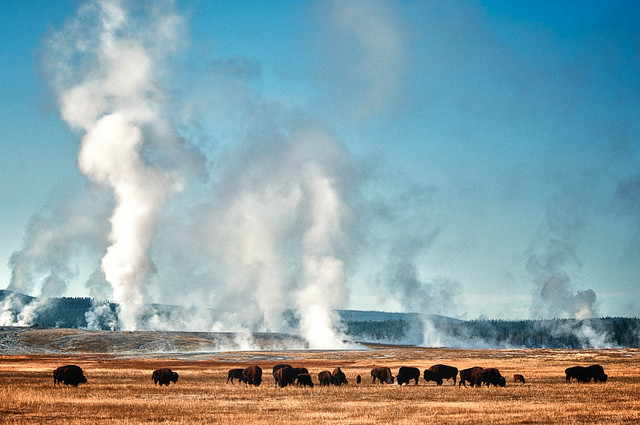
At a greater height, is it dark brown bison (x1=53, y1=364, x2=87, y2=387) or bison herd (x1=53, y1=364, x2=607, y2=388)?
dark brown bison (x1=53, y1=364, x2=87, y2=387)

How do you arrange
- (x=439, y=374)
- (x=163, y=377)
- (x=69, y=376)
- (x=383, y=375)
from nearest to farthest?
(x=69, y=376)
(x=163, y=377)
(x=439, y=374)
(x=383, y=375)

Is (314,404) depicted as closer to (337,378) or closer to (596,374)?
(337,378)

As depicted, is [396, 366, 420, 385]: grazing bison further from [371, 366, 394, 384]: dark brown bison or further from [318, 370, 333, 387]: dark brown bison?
[318, 370, 333, 387]: dark brown bison

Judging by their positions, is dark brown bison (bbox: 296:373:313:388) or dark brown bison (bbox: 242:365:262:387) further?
dark brown bison (bbox: 242:365:262:387)

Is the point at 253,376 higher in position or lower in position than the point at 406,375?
higher

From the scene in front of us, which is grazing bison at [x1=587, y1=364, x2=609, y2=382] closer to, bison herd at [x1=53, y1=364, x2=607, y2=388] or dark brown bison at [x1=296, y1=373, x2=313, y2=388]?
bison herd at [x1=53, y1=364, x2=607, y2=388]

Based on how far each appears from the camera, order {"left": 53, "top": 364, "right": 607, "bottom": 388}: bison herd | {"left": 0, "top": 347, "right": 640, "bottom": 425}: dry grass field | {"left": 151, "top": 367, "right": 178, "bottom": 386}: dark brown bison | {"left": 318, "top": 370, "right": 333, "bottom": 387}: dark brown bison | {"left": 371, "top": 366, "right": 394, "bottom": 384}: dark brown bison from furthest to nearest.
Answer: {"left": 371, "top": 366, "right": 394, "bottom": 384}: dark brown bison < {"left": 318, "top": 370, "right": 333, "bottom": 387}: dark brown bison < {"left": 53, "top": 364, "right": 607, "bottom": 388}: bison herd < {"left": 151, "top": 367, "right": 178, "bottom": 386}: dark brown bison < {"left": 0, "top": 347, "right": 640, "bottom": 425}: dry grass field

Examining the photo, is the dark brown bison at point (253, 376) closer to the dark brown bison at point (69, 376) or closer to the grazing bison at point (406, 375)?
the grazing bison at point (406, 375)

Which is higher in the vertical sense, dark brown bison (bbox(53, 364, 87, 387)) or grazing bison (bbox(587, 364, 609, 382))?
dark brown bison (bbox(53, 364, 87, 387))

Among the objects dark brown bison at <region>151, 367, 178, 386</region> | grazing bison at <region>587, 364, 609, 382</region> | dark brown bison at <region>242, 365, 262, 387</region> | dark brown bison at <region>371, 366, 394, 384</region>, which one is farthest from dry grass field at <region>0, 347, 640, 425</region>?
dark brown bison at <region>371, 366, 394, 384</region>

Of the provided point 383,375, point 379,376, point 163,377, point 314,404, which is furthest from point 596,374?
point 163,377

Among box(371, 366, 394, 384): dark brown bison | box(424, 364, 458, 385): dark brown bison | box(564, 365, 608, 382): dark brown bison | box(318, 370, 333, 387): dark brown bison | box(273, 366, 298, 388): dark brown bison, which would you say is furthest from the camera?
box(371, 366, 394, 384): dark brown bison

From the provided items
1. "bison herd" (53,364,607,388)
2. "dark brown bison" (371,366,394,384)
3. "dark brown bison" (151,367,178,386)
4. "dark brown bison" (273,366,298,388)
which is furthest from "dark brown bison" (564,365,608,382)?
"dark brown bison" (151,367,178,386)

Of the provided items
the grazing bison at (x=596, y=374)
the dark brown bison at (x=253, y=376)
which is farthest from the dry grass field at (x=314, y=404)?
the grazing bison at (x=596, y=374)
